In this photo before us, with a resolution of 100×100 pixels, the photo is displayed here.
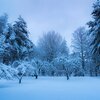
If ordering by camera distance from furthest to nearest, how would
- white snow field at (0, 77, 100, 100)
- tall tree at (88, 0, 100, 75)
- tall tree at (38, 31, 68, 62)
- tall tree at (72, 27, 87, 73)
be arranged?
1. tall tree at (38, 31, 68, 62)
2. tall tree at (72, 27, 87, 73)
3. tall tree at (88, 0, 100, 75)
4. white snow field at (0, 77, 100, 100)

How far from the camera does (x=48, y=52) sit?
33.0 meters

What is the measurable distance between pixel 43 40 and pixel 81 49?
841 cm

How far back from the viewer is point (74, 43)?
31.5 meters

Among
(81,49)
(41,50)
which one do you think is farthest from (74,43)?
(41,50)

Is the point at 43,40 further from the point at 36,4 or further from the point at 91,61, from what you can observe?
the point at 36,4

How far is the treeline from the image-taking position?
16997 millimetres

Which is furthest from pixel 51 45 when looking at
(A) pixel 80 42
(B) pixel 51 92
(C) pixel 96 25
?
(B) pixel 51 92

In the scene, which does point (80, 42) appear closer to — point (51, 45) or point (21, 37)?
point (51, 45)

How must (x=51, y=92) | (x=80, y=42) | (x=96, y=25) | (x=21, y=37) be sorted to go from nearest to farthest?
(x=51, y=92) → (x=96, y=25) → (x=21, y=37) → (x=80, y=42)

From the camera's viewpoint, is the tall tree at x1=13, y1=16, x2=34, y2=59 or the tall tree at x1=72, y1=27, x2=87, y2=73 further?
the tall tree at x1=72, y1=27, x2=87, y2=73

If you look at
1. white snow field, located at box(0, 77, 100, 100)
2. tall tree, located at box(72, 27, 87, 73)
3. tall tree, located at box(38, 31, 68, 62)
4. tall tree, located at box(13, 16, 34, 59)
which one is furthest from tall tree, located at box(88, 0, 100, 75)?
tall tree, located at box(38, 31, 68, 62)

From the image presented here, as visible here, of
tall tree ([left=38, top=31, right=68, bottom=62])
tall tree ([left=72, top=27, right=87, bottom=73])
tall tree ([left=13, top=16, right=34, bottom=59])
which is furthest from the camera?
tall tree ([left=38, top=31, right=68, bottom=62])

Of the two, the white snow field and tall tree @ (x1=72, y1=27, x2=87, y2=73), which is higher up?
tall tree @ (x1=72, y1=27, x2=87, y2=73)

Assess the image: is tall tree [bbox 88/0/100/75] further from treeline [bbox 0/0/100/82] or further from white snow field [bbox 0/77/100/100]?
white snow field [bbox 0/77/100/100]
